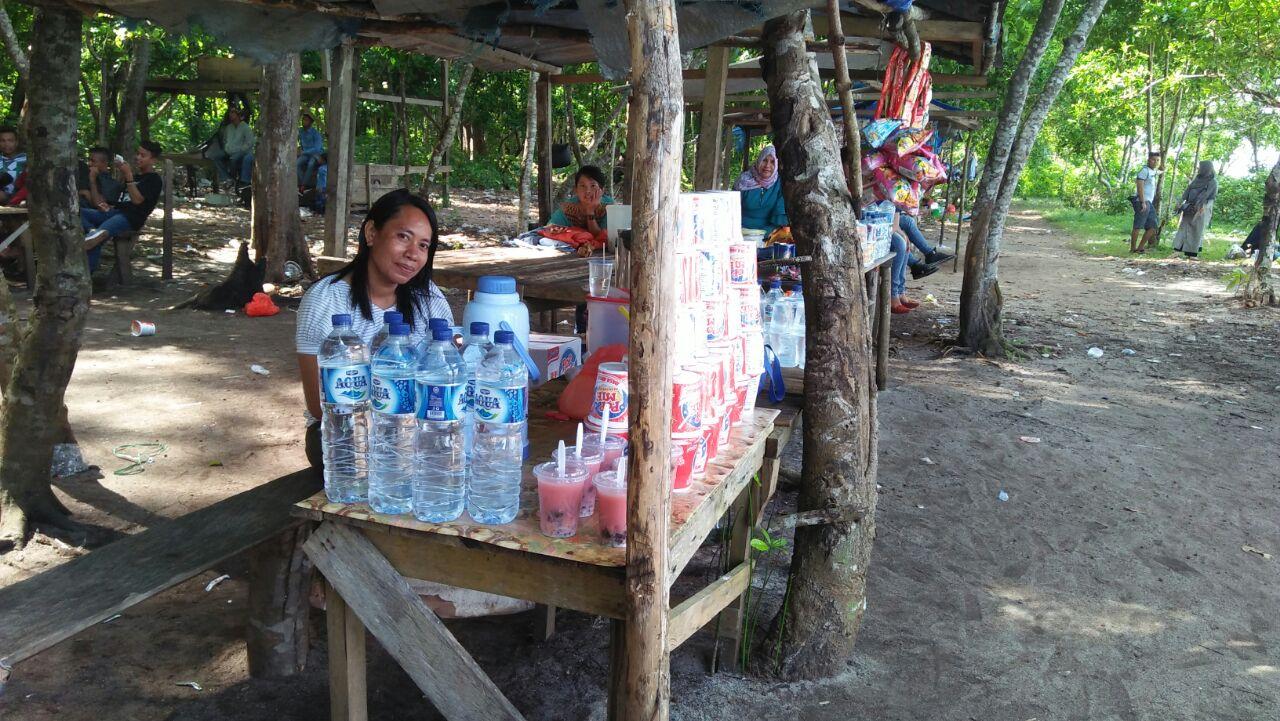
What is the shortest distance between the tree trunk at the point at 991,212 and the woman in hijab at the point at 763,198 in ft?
6.70

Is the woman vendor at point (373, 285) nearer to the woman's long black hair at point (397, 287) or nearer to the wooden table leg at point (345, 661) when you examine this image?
the woman's long black hair at point (397, 287)

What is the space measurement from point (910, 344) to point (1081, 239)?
1494cm

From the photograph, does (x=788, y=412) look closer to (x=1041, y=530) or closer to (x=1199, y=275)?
(x=1041, y=530)

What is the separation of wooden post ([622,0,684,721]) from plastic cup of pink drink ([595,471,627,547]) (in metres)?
0.09

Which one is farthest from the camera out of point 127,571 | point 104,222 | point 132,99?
point 132,99

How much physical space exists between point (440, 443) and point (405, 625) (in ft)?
1.62

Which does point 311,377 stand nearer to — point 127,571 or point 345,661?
point 127,571

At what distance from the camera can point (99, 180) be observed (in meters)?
9.38

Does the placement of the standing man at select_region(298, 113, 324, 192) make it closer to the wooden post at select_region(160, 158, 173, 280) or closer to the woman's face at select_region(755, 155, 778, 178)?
the wooden post at select_region(160, 158, 173, 280)

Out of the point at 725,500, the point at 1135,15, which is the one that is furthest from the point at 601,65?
the point at 1135,15

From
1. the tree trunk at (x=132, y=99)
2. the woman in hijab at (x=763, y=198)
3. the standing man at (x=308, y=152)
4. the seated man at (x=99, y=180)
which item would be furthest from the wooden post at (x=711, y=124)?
the tree trunk at (x=132, y=99)

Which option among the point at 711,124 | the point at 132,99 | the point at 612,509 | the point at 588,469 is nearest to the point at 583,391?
the point at 588,469

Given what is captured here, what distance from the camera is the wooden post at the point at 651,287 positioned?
1888mm

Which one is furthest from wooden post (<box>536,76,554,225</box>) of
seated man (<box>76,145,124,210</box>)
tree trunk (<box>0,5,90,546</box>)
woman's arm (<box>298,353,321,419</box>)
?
seated man (<box>76,145,124,210</box>)
